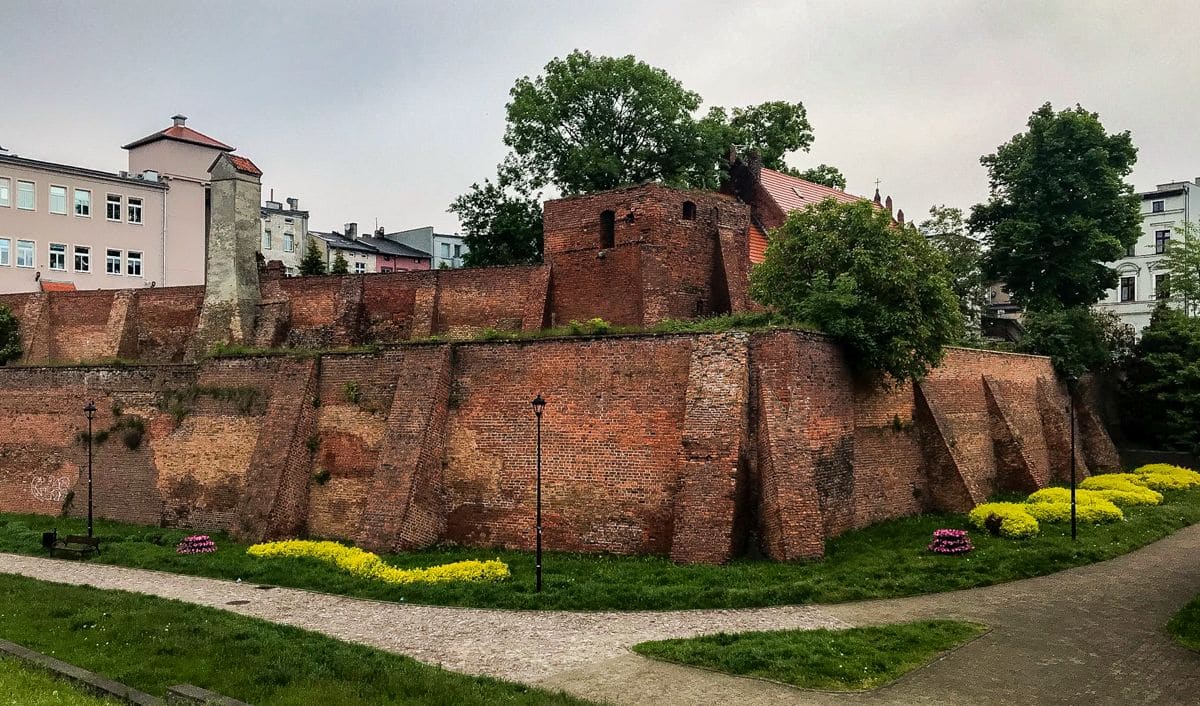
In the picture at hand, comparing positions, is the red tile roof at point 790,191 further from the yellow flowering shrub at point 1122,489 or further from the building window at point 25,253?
the building window at point 25,253

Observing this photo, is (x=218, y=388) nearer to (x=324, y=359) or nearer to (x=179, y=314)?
(x=324, y=359)

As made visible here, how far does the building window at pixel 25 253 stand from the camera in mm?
39062

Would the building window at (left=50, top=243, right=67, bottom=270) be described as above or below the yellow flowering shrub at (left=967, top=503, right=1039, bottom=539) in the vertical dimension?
above

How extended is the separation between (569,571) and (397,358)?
7.33 meters

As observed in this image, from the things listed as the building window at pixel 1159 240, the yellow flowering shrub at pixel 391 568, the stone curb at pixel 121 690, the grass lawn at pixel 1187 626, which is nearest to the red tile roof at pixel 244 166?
the yellow flowering shrub at pixel 391 568

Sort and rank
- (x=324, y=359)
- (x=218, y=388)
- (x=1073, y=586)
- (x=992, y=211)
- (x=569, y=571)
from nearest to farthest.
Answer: (x=1073, y=586) < (x=569, y=571) < (x=324, y=359) < (x=218, y=388) < (x=992, y=211)

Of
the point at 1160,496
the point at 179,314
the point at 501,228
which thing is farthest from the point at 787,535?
the point at 179,314

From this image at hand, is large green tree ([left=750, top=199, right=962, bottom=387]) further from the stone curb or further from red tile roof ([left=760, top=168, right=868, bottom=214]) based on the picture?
the stone curb

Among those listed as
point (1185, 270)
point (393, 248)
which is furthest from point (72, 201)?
point (1185, 270)

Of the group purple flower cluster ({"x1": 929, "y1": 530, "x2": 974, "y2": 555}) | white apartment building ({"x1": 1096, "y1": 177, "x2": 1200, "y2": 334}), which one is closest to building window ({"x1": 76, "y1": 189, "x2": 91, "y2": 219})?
purple flower cluster ({"x1": 929, "y1": 530, "x2": 974, "y2": 555})

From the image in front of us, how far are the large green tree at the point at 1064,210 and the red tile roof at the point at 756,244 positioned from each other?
36.8ft

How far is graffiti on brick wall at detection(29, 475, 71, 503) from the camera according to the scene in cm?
2605

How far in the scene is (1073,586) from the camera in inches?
628

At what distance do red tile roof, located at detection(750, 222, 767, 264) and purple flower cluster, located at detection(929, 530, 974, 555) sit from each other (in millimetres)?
11631
